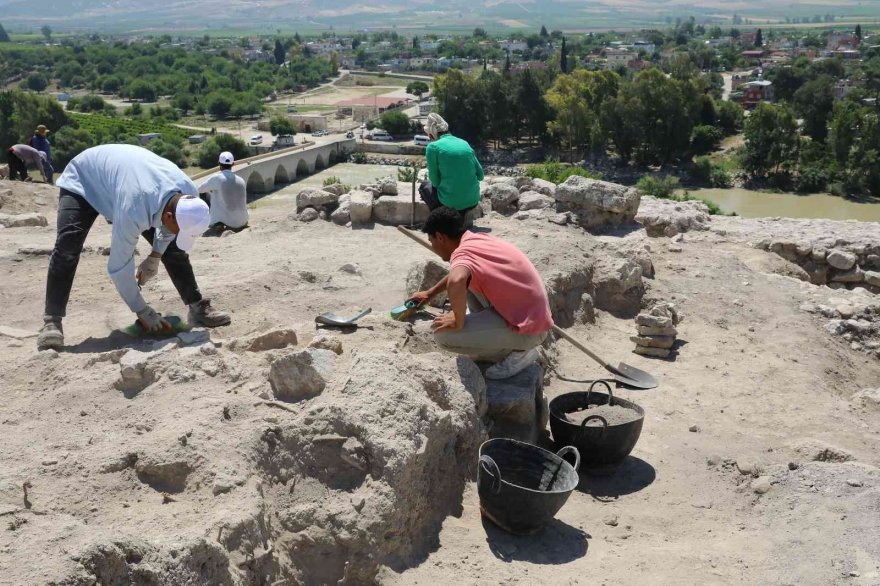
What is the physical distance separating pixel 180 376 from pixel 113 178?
1.54 m

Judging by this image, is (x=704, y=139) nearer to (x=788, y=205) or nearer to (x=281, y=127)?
(x=788, y=205)

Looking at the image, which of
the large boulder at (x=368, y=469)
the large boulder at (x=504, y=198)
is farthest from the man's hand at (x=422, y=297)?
the large boulder at (x=504, y=198)

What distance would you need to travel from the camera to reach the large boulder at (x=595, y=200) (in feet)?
34.1

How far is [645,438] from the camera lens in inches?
231

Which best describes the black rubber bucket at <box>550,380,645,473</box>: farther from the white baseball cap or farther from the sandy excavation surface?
the white baseball cap

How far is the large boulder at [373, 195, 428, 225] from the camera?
10.1 m

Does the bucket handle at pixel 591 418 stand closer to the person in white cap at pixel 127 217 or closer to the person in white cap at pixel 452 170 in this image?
the person in white cap at pixel 127 217

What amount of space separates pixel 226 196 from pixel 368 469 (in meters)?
5.68

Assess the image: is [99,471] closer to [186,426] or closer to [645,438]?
[186,426]

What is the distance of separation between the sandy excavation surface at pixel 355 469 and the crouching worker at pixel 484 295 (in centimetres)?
26

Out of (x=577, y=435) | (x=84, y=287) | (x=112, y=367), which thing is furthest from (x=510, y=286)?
(x=84, y=287)

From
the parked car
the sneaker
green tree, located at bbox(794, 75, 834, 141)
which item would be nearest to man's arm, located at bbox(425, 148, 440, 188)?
the sneaker

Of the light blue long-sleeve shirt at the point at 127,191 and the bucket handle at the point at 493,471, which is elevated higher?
the light blue long-sleeve shirt at the point at 127,191

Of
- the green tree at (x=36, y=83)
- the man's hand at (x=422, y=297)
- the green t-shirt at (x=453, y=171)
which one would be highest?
the green t-shirt at (x=453, y=171)
